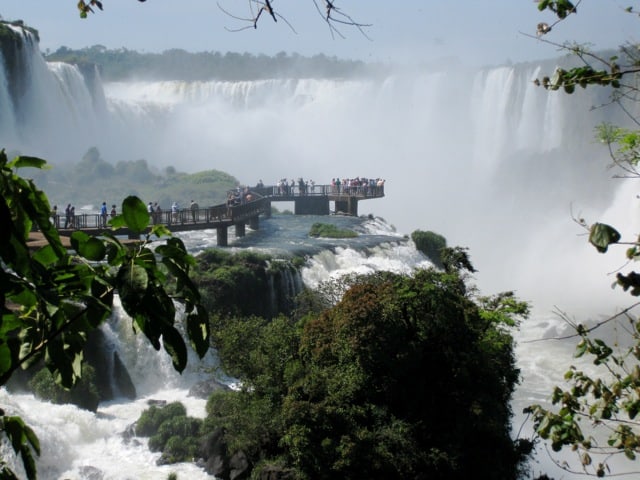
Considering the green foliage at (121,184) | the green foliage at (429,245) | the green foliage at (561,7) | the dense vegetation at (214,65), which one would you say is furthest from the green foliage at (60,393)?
the dense vegetation at (214,65)

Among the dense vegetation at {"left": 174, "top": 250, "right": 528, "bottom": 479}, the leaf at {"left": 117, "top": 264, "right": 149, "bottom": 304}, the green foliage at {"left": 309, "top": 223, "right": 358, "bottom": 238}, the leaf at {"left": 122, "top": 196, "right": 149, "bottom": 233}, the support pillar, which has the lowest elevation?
the green foliage at {"left": 309, "top": 223, "right": 358, "bottom": 238}

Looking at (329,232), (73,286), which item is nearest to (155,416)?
(73,286)

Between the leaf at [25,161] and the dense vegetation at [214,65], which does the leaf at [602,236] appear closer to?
the leaf at [25,161]

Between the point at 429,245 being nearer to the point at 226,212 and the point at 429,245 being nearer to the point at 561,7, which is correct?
the point at 226,212

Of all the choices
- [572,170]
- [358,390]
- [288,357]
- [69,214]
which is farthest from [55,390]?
[572,170]

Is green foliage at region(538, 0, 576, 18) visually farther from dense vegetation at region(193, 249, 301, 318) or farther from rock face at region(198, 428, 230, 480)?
dense vegetation at region(193, 249, 301, 318)

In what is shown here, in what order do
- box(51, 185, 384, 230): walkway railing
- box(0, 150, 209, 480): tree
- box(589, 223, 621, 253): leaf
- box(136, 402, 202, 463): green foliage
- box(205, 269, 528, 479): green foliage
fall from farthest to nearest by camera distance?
1. box(51, 185, 384, 230): walkway railing
2. box(136, 402, 202, 463): green foliage
3. box(205, 269, 528, 479): green foliage
4. box(589, 223, 621, 253): leaf
5. box(0, 150, 209, 480): tree

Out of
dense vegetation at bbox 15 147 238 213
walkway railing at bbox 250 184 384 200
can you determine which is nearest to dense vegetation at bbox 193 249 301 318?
walkway railing at bbox 250 184 384 200
